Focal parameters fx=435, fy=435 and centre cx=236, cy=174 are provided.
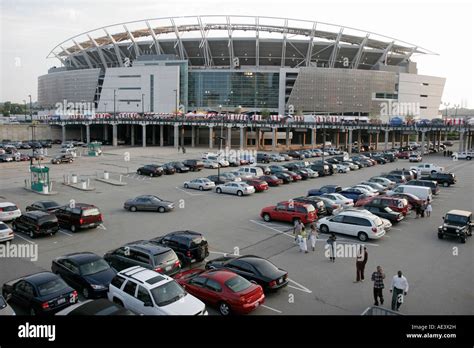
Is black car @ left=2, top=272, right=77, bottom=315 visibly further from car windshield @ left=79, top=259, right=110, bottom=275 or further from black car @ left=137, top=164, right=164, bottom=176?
black car @ left=137, top=164, right=164, bottom=176

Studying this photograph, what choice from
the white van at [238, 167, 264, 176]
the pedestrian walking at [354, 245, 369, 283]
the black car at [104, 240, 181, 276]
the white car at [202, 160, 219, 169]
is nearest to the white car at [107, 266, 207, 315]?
the black car at [104, 240, 181, 276]

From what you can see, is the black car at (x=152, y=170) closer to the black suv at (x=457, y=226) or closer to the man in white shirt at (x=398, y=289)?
the black suv at (x=457, y=226)

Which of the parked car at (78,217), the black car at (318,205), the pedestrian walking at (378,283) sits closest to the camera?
the pedestrian walking at (378,283)

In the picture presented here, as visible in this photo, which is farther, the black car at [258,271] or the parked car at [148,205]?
the parked car at [148,205]

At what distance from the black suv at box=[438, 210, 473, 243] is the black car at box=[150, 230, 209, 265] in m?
11.0

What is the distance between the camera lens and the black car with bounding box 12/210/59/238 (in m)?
19.1

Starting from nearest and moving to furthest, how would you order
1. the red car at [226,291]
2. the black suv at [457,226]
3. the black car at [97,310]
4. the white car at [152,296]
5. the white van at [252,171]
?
the black car at [97,310] < the white car at [152,296] < the red car at [226,291] < the black suv at [457,226] < the white van at [252,171]

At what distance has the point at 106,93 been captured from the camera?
120938 mm

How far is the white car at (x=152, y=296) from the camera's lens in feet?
34.1

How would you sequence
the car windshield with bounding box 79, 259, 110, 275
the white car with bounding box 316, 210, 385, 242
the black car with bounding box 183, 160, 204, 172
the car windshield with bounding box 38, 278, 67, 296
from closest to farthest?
the car windshield with bounding box 38, 278, 67, 296
the car windshield with bounding box 79, 259, 110, 275
the white car with bounding box 316, 210, 385, 242
the black car with bounding box 183, 160, 204, 172

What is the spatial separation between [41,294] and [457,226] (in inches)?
670

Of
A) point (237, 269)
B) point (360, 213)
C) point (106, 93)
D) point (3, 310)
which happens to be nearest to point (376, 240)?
→ point (360, 213)

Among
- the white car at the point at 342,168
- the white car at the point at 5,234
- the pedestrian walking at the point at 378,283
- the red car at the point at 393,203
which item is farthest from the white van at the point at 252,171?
the pedestrian walking at the point at 378,283

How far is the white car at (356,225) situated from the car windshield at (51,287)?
12.4 m
